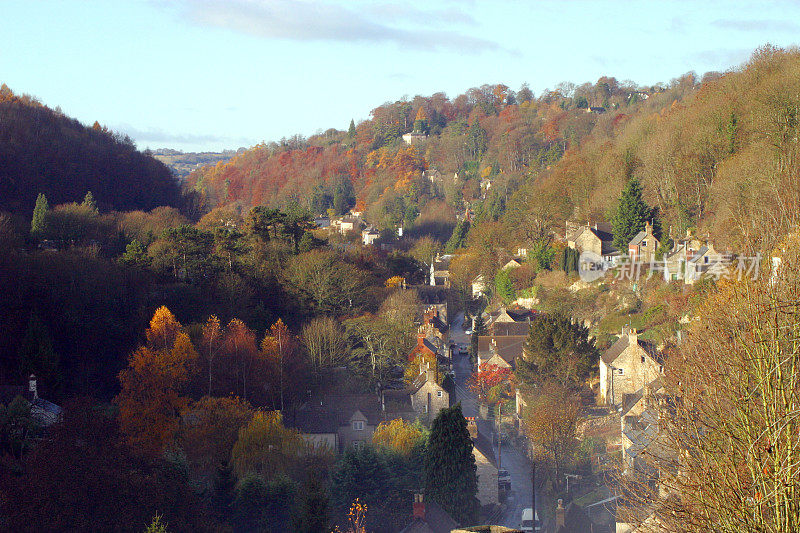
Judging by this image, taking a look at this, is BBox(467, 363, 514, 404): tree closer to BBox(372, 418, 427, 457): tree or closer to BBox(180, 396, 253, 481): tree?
BBox(372, 418, 427, 457): tree

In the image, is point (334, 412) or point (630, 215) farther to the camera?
point (630, 215)

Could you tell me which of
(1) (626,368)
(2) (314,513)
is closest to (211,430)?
(2) (314,513)

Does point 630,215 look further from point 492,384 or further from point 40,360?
point 40,360

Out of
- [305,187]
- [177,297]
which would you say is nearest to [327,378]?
[177,297]

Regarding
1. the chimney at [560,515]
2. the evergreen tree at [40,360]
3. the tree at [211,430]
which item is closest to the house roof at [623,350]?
the chimney at [560,515]

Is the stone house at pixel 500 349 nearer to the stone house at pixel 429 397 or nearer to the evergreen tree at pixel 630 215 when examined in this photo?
the stone house at pixel 429 397

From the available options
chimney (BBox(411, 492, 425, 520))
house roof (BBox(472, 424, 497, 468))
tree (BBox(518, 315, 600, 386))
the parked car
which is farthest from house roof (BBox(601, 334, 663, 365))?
chimney (BBox(411, 492, 425, 520))
